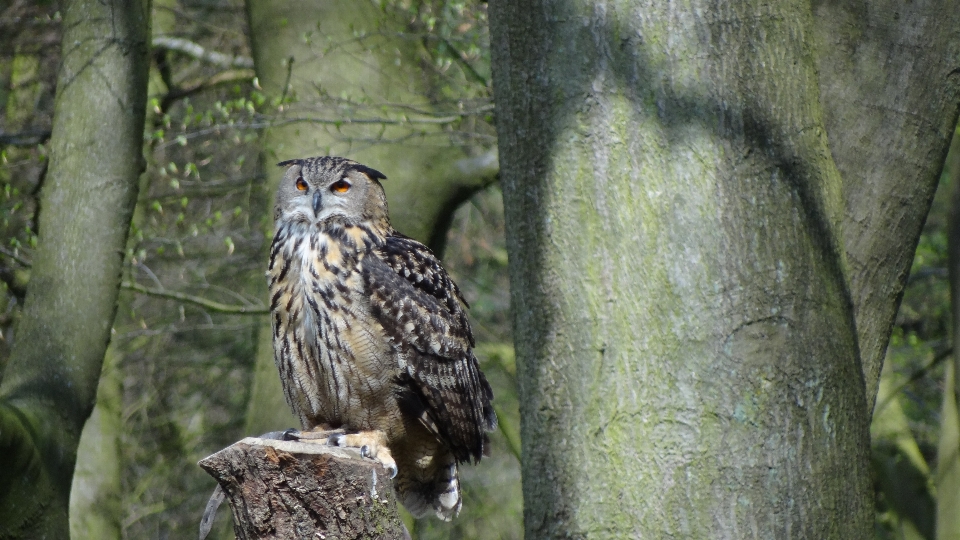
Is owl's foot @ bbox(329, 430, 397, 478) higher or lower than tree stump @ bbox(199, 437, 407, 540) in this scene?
higher

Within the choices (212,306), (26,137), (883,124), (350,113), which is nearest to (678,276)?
(883,124)

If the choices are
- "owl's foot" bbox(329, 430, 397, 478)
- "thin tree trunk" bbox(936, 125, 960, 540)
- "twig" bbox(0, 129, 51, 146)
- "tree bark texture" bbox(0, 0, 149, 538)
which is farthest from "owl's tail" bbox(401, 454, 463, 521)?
"twig" bbox(0, 129, 51, 146)

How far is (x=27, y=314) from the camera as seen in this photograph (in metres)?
3.69

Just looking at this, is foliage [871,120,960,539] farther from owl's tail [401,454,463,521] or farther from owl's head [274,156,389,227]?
owl's head [274,156,389,227]

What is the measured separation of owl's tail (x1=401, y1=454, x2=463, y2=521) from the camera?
3.59 metres

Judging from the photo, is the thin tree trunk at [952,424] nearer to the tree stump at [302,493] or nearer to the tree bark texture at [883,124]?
the tree bark texture at [883,124]

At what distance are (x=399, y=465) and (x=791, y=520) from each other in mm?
1754

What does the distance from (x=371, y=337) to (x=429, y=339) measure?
0.77 feet

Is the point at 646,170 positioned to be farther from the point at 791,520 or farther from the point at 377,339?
the point at 377,339

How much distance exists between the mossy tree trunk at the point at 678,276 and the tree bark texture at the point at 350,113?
2877 mm

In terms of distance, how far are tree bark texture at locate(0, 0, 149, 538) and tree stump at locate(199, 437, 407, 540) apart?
166 centimetres

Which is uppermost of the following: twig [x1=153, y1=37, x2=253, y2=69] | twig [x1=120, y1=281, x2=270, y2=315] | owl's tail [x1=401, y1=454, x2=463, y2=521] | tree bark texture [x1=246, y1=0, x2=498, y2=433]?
twig [x1=153, y1=37, x2=253, y2=69]

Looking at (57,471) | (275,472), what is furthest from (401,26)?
(275,472)

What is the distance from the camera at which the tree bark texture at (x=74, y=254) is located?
11.4 ft
